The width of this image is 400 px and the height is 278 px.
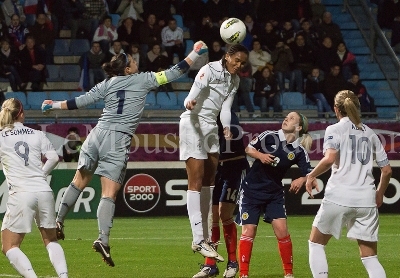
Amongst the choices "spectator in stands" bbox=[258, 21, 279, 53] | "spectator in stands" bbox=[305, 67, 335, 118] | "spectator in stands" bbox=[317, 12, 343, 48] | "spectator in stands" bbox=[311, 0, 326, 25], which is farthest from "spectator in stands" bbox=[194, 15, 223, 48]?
"spectator in stands" bbox=[311, 0, 326, 25]

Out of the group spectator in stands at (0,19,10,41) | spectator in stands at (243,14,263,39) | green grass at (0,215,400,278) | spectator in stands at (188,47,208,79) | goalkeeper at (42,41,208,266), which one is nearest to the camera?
goalkeeper at (42,41,208,266)

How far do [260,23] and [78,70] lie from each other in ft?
15.5

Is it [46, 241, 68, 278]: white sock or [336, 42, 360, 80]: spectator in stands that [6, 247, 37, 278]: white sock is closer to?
[46, 241, 68, 278]: white sock

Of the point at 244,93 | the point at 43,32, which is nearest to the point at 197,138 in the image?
the point at 244,93

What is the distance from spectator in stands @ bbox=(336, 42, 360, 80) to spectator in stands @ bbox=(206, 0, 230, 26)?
2914 millimetres

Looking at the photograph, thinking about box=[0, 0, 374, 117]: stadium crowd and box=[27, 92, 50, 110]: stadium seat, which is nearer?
box=[27, 92, 50, 110]: stadium seat

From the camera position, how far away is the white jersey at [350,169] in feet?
26.8

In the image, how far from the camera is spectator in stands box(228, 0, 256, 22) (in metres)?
23.2

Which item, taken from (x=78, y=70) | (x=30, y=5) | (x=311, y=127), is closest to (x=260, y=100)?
(x=311, y=127)

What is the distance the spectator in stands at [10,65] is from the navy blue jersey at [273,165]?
38.4 ft

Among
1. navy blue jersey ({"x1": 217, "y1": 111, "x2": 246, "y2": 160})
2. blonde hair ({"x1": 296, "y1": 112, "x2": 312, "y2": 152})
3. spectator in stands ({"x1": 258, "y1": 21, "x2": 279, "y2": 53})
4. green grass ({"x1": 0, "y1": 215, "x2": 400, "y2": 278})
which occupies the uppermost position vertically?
spectator in stands ({"x1": 258, "y1": 21, "x2": 279, "y2": 53})

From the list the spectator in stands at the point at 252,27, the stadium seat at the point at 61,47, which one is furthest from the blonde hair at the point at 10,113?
the spectator in stands at the point at 252,27

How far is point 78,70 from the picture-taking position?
21812 mm

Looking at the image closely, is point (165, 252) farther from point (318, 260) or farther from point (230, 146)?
point (318, 260)
